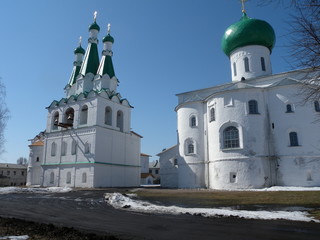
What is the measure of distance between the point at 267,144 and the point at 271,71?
9.81m

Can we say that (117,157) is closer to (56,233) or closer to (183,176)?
(183,176)

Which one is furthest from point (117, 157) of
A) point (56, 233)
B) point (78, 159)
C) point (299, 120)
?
point (56, 233)

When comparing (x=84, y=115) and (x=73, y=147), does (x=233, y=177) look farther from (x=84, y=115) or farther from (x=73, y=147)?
(x=84, y=115)

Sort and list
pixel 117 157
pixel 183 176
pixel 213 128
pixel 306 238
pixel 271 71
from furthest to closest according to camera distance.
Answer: pixel 117 157 → pixel 271 71 → pixel 183 176 → pixel 213 128 → pixel 306 238

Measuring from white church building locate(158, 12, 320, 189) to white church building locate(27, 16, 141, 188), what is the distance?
27.5 feet

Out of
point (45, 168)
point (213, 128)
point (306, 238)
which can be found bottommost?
point (306, 238)

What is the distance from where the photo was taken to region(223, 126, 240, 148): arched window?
21.5 meters

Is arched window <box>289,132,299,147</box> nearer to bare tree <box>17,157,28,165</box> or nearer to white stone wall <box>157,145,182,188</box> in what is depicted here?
white stone wall <box>157,145,182,188</box>

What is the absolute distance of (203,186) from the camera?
23.4 metres

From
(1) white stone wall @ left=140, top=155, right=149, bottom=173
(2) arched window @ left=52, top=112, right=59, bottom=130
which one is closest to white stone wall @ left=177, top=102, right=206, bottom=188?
(2) arched window @ left=52, top=112, right=59, bottom=130

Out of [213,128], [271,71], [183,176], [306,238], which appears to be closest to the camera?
[306,238]

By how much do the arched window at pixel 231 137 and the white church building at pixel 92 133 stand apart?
13.4 meters

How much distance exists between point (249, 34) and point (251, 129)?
33.2ft

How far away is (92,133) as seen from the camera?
27.5 meters
